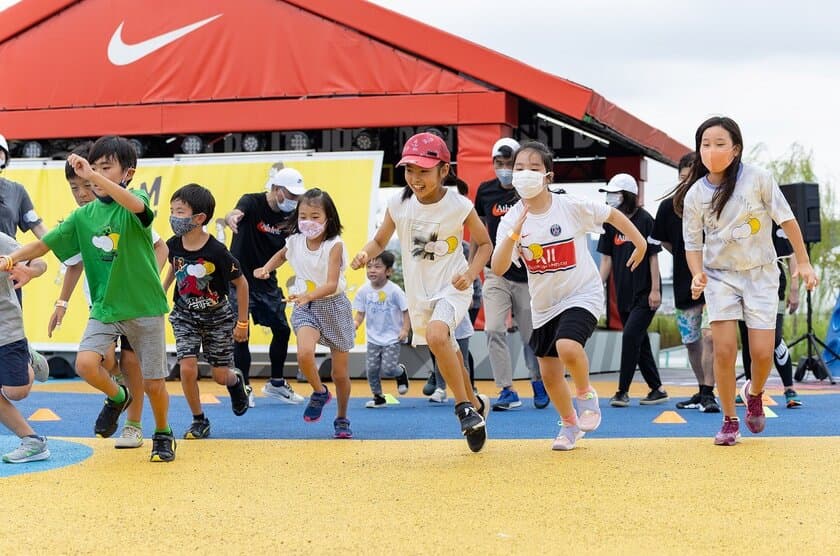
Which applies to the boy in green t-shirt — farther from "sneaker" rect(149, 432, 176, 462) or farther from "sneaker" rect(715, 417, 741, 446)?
"sneaker" rect(715, 417, 741, 446)

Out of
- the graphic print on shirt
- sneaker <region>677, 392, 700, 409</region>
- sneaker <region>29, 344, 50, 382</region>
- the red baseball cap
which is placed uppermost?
the red baseball cap

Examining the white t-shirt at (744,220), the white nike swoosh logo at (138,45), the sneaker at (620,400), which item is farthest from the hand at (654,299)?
the white nike swoosh logo at (138,45)

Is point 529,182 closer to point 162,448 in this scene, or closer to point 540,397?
point 162,448

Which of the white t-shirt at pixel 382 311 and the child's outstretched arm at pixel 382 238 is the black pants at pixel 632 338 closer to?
the white t-shirt at pixel 382 311

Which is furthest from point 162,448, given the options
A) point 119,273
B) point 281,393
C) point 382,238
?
point 281,393

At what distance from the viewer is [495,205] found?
994 centimetres

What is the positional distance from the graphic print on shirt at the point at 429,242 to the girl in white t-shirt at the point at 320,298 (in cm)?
114

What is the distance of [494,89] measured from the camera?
45.1 ft

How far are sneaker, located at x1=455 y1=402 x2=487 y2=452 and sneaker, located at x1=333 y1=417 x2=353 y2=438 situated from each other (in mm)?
1355

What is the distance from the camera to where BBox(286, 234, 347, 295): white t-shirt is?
26.8 ft

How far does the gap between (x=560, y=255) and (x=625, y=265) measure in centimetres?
351

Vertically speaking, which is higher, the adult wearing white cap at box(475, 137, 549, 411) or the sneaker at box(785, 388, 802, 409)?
the adult wearing white cap at box(475, 137, 549, 411)

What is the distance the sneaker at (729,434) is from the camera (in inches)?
266

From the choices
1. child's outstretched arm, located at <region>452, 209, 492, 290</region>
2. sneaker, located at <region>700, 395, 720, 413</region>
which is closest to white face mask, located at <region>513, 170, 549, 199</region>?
child's outstretched arm, located at <region>452, 209, 492, 290</region>
